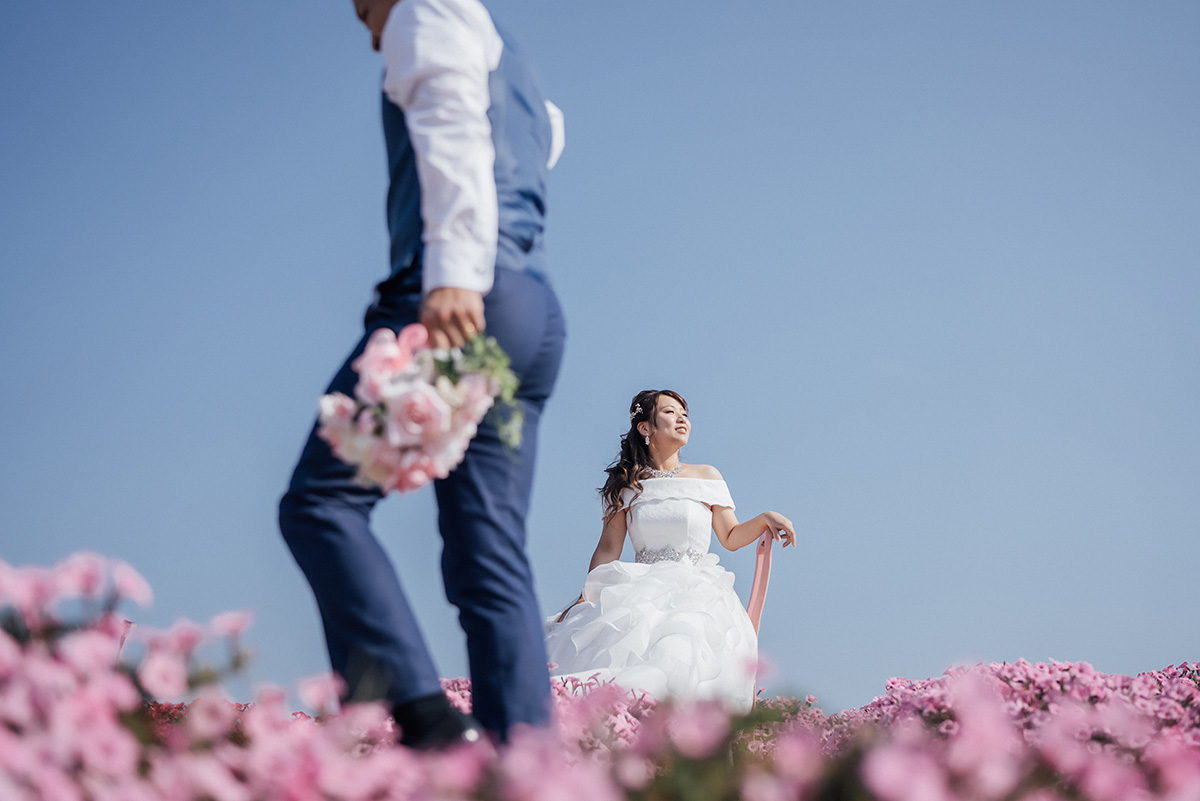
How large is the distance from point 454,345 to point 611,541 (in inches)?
188

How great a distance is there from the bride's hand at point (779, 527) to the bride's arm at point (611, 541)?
124 cm

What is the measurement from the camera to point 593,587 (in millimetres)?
6230

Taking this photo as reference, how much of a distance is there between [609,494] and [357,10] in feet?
15.6

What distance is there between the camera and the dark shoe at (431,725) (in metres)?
2.20

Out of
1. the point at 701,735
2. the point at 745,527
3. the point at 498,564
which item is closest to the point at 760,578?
the point at 745,527

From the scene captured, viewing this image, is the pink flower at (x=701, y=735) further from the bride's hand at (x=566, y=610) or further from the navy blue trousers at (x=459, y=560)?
the bride's hand at (x=566, y=610)

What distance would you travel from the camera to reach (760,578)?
6.25 meters

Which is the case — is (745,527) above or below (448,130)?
below

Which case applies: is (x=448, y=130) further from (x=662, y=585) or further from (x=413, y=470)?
(x=662, y=585)

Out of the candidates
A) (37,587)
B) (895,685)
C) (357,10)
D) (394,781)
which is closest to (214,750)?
(394,781)

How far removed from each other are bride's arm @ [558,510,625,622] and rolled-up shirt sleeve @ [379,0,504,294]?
4599 mm

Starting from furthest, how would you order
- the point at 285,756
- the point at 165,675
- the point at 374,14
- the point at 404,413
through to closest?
A: the point at 374,14
the point at 404,413
the point at 165,675
the point at 285,756

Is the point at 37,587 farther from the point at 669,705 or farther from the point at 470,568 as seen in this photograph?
the point at 669,705

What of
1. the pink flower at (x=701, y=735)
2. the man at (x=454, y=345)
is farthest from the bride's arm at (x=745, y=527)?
the pink flower at (x=701, y=735)
